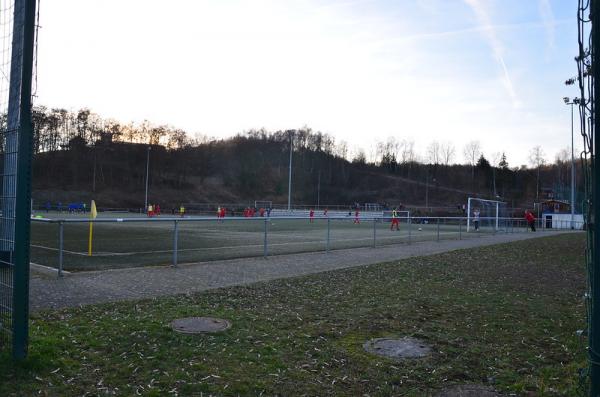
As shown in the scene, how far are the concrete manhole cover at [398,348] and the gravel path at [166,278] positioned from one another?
13.4 ft

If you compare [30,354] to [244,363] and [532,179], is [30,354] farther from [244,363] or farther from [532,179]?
[532,179]

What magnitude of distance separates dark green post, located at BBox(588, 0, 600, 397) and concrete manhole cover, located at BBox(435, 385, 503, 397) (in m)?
0.97

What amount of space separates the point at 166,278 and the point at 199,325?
4.25 metres

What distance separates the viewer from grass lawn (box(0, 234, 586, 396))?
436cm

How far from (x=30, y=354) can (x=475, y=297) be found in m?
6.98

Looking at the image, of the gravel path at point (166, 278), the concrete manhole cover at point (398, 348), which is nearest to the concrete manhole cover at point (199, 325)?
the concrete manhole cover at point (398, 348)

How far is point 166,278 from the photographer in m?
10.2

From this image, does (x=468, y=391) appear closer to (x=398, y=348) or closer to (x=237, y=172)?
(x=398, y=348)

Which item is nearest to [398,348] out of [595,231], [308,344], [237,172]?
[308,344]

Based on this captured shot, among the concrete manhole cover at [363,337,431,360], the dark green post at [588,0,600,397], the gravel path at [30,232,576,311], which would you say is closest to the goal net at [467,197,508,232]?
the gravel path at [30,232,576,311]

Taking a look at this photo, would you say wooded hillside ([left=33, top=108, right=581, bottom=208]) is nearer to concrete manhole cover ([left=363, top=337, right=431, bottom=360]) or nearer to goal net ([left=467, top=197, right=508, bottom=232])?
goal net ([left=467, top=197, right=508, bottom=232])

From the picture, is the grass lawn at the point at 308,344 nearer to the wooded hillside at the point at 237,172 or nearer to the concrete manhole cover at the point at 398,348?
the concrete manhole cover at the point at 398,348

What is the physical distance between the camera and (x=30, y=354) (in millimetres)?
4672

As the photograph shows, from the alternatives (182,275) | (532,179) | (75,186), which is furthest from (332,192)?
(182,275)
